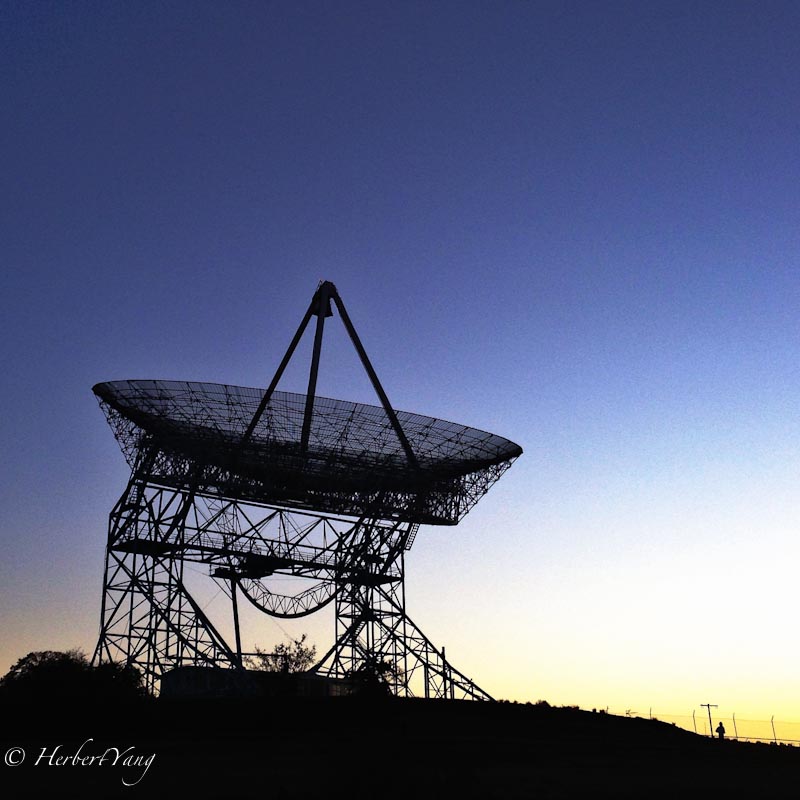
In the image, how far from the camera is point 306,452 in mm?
47781

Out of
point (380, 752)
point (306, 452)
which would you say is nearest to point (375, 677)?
point (306, 452)

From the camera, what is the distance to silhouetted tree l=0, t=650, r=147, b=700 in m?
39.6

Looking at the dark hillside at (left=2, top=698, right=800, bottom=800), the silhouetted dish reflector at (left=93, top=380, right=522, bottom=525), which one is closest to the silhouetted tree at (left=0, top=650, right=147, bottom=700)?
the dark hillside at (left=2, top=698, right=800, bottom=800)

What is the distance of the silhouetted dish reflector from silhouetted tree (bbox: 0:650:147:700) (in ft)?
30.1

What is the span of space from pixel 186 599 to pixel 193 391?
10200 mm

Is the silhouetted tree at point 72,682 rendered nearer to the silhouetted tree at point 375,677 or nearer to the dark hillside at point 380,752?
the dark hillside at point 380,752

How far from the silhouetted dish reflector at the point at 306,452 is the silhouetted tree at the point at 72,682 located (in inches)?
361

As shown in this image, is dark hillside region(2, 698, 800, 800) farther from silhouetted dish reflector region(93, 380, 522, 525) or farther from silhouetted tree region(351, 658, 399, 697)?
silhouetted dish reflector region(93, 380, 522, 525)

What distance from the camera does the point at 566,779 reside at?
2764 cm

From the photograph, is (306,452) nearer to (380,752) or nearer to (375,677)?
(375,677)

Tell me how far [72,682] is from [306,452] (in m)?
14.8

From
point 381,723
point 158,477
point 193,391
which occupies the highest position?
point 193,391

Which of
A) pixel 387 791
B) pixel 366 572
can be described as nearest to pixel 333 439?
pixel 366 572

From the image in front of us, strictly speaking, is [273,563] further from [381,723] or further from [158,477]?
[381,723]
